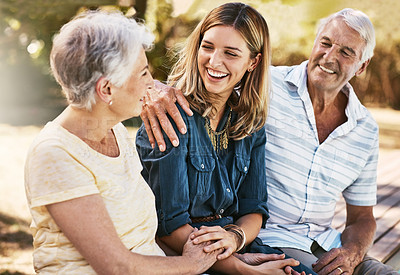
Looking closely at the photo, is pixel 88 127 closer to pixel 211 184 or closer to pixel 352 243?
pixel 211 184

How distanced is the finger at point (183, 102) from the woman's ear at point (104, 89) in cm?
45

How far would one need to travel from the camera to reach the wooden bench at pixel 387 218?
2.92m

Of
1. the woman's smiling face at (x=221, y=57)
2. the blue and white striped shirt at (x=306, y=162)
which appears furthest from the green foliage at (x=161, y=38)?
the woman's smiling face at (x=221, y=57)

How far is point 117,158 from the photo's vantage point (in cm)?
154

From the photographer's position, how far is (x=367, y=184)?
2.40 meters

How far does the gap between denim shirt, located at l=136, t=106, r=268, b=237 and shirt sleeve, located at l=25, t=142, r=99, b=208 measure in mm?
450

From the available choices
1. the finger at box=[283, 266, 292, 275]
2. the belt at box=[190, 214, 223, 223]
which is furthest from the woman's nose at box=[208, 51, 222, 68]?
the finger at box=[283, 266, 292, 275]

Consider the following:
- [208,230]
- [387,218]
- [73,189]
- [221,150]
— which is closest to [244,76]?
[221,150]

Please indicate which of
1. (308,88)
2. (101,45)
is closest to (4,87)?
(308,88)

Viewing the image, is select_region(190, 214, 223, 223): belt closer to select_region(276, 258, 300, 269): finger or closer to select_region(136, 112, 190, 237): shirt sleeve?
select_region(136, 112, 190, 237): shirt sleeve

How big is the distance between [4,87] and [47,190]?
8.07 meters

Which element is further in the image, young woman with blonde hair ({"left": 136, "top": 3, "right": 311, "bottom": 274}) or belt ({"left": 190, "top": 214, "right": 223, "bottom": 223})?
belt ({"left": 190, "top": 214, "right": 223, "bottom": 223})

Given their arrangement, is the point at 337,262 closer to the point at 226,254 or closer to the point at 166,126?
the point at 226,254

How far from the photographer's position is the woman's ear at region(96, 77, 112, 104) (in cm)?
143
